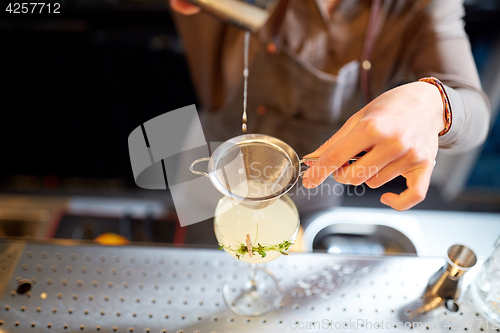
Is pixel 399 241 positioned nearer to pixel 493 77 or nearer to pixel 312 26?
pixel 312 26

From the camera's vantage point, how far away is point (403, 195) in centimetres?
74

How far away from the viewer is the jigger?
2.98 ft

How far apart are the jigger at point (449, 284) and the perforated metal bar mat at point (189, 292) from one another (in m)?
0.02

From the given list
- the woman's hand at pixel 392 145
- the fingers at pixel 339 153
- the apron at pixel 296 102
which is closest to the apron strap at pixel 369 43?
the apron at pixel 296 102

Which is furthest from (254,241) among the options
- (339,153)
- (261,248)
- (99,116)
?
(99,116)

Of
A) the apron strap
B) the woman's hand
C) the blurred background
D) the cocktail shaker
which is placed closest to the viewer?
the woman's hand

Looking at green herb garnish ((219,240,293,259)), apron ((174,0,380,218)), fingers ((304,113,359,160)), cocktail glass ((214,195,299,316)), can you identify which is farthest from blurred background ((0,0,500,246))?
fingers ((304,113,359,160))

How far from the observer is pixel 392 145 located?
70cm

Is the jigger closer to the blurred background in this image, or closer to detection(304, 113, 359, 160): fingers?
detection(304, 113, 359, 160): fingers

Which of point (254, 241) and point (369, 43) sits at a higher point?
point (369, 43)

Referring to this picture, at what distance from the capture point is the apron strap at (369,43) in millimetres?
1260

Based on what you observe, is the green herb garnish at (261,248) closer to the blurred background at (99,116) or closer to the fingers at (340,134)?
the fingers at (340,134)

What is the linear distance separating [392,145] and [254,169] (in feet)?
1.11

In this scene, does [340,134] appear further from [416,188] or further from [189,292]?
[189,292]
